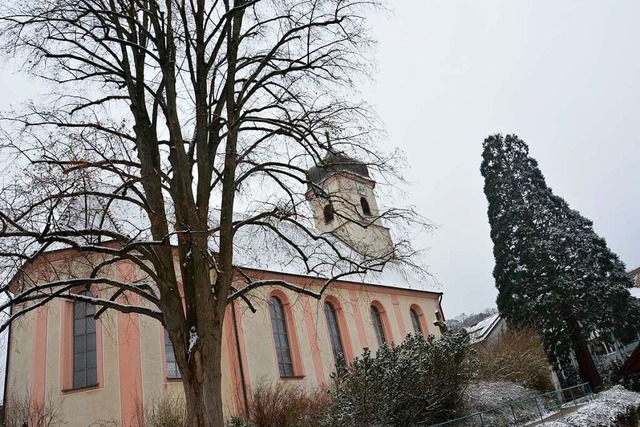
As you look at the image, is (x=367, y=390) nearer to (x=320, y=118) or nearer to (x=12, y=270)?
(x=320, y=118)

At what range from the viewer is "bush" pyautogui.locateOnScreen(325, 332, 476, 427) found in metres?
11.6

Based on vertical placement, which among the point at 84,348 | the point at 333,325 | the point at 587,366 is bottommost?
the point at 587,366

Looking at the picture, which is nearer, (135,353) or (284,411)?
(284,411)

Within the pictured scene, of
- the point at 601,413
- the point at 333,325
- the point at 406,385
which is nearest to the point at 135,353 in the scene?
the point at 406,385

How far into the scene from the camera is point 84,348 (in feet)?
52.1

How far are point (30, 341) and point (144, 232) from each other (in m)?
9.82

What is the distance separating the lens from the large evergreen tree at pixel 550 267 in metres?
24.2

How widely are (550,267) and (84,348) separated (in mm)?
20780

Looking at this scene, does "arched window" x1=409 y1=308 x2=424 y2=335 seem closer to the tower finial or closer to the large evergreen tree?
the large evergreen tree

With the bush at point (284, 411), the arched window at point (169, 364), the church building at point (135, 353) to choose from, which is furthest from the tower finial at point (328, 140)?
the arched window at point (169, 364)

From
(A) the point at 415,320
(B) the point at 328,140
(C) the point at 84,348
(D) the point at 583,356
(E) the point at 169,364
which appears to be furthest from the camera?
(A) the point at 415,320

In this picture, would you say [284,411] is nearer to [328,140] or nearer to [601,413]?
[328,140]

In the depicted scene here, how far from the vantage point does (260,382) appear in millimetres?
17891

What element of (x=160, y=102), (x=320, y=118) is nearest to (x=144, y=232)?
(x=160, y=102)
